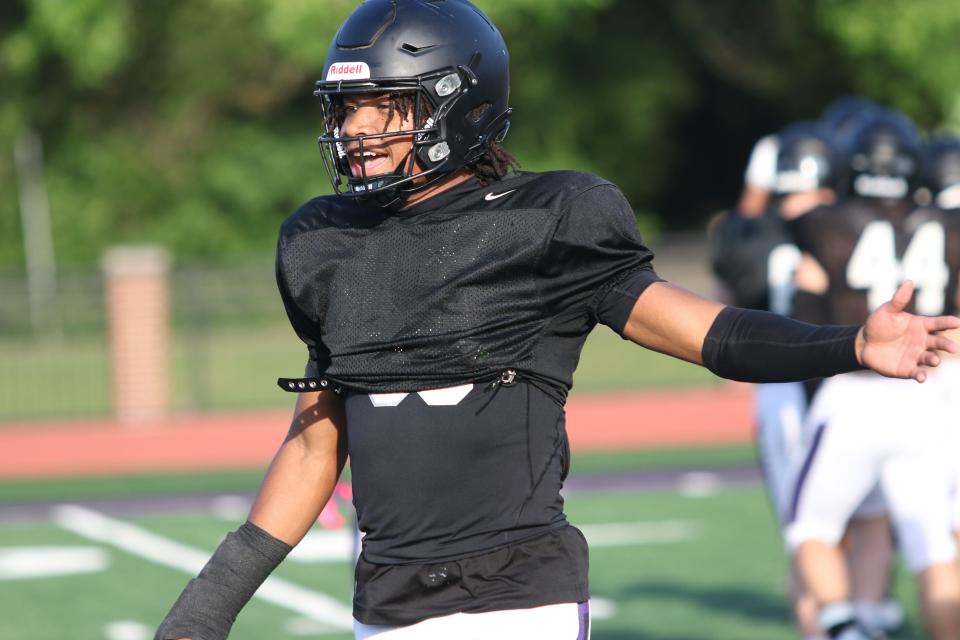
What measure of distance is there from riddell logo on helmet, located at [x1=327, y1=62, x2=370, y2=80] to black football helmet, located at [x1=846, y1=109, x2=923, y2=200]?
296 centimetres

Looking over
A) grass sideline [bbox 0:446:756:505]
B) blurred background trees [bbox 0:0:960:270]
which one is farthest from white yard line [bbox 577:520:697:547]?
blurred background trees [bbox 0:0:960:270]

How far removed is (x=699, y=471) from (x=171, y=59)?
1638 cm

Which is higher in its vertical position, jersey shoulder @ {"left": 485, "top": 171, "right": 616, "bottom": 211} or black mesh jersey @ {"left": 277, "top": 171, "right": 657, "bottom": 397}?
jersey shoulder @ {"left": 485, "top": 171, "right": 616, "bottom": 211}

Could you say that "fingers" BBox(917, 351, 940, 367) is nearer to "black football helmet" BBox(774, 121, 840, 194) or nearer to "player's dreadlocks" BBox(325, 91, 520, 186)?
"player's dreadlocks" BBox(325, 91, 520, 186)

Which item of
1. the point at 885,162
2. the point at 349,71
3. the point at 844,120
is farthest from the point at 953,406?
the point at 349,71

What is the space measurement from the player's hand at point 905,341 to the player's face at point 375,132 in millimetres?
934

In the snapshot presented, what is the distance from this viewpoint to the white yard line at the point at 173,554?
7.44 m

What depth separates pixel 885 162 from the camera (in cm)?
539

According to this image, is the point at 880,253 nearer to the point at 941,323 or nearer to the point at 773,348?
the point at 773,348

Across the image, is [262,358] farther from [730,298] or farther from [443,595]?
[443,595]

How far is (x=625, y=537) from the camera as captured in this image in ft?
30.3

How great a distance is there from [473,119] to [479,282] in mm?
354

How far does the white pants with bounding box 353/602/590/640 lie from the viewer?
2.79 m

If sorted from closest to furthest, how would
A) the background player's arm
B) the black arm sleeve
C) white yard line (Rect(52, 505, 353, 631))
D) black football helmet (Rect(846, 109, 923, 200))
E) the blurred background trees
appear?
the black arm sleeve → the background player's arm → black football helmet (Rect(846, 109, 923, 200)) → white yard line (Rect(52, 505, 353, 631)) → the blurred background trees
